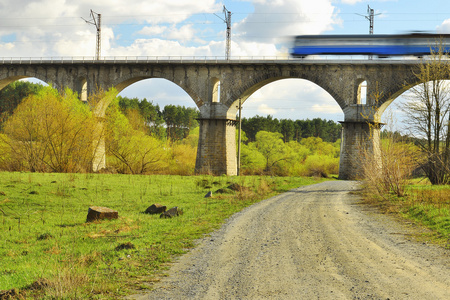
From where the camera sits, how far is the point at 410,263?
8.37 m

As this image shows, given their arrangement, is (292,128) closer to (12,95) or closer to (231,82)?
(12,95)

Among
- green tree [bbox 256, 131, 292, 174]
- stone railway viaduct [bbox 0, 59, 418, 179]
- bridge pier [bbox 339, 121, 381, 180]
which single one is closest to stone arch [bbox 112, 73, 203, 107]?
stone railway viaduct [bbox 0, 59, 418, 179]

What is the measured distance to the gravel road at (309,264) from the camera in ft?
22.0

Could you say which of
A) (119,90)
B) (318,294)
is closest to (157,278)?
(318,294)

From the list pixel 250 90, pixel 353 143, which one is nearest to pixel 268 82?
pixel 250 90

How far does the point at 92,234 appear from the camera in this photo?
1150 centimetres

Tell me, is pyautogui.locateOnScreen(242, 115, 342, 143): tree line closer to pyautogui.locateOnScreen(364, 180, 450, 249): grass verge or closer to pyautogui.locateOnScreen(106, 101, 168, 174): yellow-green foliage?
pyautogui.locateOnScreen(106, 101, 168, 174): yellow-green foliage

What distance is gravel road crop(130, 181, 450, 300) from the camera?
6.70 metres

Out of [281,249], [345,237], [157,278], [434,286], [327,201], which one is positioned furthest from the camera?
[327,201]

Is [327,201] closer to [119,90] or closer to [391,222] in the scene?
[391,222]

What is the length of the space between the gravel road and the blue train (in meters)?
26.3

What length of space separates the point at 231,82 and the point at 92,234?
31.4 metres

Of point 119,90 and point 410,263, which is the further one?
point 119,90

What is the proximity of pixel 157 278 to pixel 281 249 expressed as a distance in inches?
124
